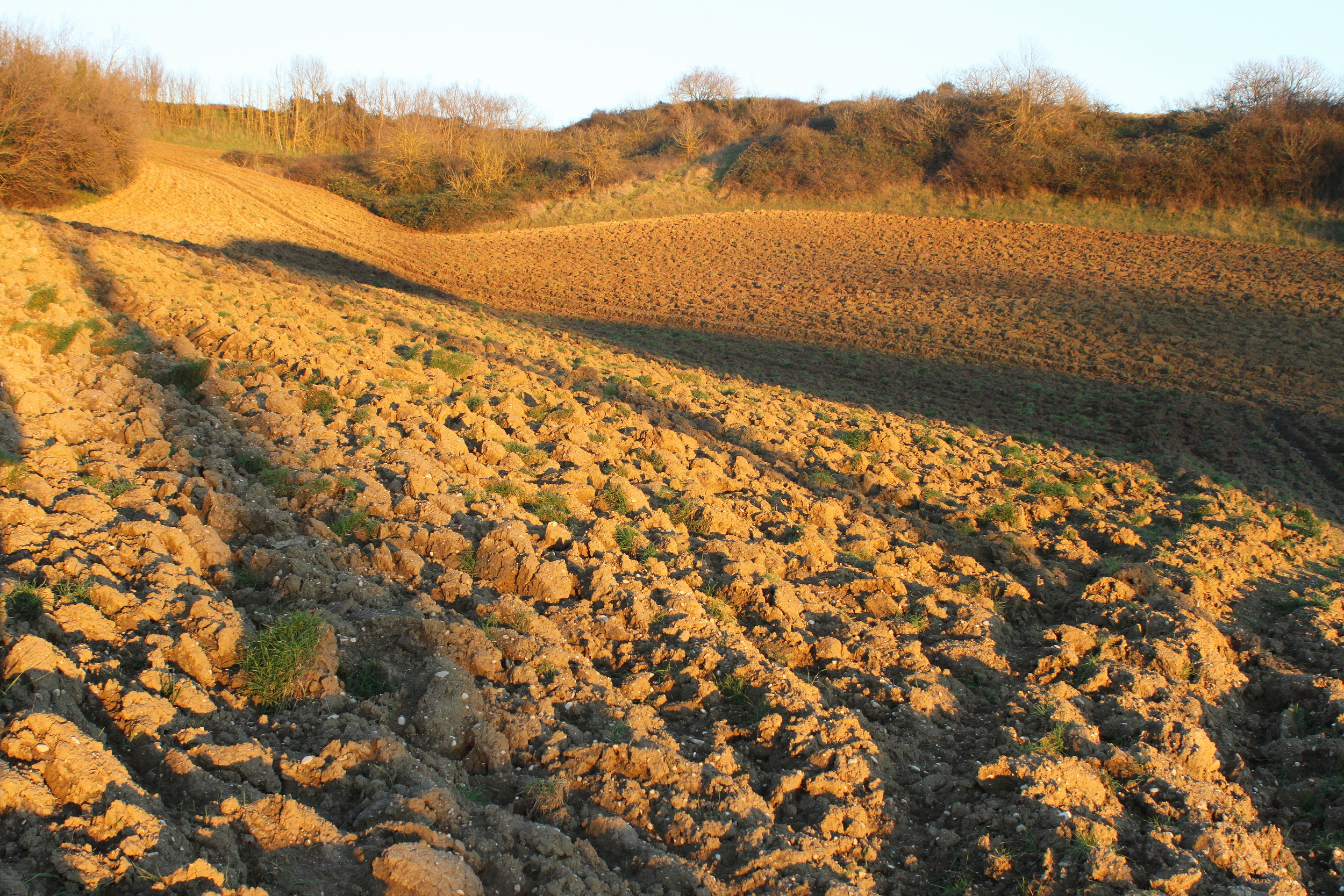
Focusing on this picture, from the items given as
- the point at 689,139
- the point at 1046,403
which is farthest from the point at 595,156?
the point at 1046,403

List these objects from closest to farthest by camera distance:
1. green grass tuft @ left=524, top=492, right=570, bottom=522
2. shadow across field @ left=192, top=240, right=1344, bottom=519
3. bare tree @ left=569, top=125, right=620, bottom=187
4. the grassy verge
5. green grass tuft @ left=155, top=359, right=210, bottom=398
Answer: green grass tuft @ left=524, top=492, right=570, bottom=522, green grass tuft @ left=155, top=359, right=210, bottom=398, shadow across field @ left=192, top=240, right=1344, bottom=519, the grassy verge, bare tree @ left=569, top=125, right=620, bottom=187

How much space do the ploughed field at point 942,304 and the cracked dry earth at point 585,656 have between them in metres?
5.68

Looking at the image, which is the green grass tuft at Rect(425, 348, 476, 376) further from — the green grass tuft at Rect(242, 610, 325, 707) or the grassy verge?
the grassy verge

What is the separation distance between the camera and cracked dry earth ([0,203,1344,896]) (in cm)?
343

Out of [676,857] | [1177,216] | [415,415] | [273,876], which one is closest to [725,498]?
[415,415]

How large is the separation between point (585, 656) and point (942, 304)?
2029cm

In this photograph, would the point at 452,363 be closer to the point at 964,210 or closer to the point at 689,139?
the point at 964,210

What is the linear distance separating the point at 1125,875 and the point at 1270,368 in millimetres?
18043

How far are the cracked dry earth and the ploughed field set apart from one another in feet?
18.6

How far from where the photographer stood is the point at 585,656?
5.27m

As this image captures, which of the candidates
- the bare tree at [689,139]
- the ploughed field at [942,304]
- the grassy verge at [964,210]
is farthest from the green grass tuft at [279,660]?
the bare tree at [689,139]

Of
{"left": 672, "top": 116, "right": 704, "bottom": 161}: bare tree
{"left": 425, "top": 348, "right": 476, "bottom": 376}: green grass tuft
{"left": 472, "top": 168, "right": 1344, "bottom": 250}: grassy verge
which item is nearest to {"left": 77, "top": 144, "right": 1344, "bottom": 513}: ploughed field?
{"left": 472, "top": 168, "right": 1344, "bottom": 250}: grassy verge

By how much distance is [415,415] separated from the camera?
8.55 m

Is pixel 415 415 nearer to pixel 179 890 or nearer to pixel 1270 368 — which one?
pixel 179 890
